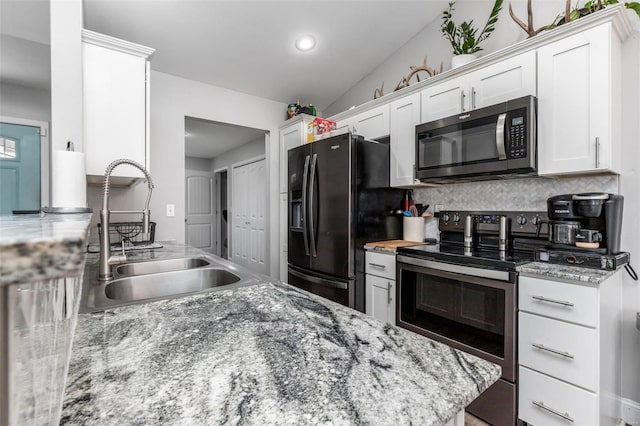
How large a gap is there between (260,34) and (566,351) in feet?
10.1

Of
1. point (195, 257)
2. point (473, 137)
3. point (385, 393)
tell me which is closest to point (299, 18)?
point (473, 137)

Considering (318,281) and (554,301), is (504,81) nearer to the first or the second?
(554,301)

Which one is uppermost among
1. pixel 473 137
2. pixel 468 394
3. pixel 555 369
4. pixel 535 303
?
pixel 473 137

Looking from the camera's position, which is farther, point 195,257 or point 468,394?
point 195,257

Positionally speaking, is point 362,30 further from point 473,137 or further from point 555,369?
point 555,369

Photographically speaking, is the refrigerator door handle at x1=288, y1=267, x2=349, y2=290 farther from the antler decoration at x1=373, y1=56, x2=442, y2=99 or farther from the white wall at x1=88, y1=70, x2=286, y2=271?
the antler decoration at x1=373, y1=56, x2=442, y2=99

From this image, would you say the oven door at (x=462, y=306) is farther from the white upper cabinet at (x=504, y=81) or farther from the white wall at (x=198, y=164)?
the white wall at (x=198, y=164)

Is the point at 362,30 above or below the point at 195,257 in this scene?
above

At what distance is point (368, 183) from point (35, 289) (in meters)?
2.43

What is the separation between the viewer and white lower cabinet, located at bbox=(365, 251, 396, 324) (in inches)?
89.4

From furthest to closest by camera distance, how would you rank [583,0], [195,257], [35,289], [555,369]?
[583,0] < [195,257] < [555,369] < [35,289]

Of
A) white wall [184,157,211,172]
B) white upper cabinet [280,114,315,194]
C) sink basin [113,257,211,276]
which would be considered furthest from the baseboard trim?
white wall [184,157,211,172]

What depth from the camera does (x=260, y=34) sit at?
2.78 m

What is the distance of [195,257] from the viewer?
71.8 inches
